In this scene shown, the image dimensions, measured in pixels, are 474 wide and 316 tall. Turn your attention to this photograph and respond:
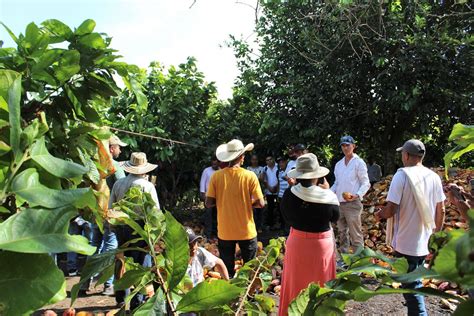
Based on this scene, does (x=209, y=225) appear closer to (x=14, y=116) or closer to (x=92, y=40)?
(x=92, y=40)

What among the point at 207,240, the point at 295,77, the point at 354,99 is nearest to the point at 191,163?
the point at 207,240

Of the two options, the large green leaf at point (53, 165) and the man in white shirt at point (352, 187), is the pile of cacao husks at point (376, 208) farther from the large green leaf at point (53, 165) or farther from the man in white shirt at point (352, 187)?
the large green leaf at point (53, 165)

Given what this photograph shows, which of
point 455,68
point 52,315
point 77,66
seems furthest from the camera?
point 455,68

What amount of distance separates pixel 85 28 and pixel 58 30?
3.4 inches

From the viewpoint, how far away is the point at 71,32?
133 centimetres

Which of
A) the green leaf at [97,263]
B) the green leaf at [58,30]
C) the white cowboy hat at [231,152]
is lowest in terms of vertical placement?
the white cowboy hat at [231,152]

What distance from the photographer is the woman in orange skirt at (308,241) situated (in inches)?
147

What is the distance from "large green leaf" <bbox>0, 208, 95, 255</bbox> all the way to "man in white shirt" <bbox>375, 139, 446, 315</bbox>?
12.7 feet

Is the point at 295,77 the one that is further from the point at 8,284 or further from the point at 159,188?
the point at 8,284

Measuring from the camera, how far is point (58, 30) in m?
1.34

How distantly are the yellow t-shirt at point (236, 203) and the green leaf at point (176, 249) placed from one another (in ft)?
12.4

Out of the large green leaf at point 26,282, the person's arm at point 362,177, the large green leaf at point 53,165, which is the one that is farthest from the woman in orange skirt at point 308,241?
the large green leaf at point 26,282

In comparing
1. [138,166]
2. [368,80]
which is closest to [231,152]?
[138,166]

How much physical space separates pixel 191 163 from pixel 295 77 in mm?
3248
